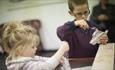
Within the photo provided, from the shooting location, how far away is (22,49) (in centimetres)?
103

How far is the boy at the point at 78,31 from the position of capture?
1.10 metres

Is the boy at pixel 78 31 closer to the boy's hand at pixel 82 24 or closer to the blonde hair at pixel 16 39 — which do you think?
the boy's hand at pixel 82 24

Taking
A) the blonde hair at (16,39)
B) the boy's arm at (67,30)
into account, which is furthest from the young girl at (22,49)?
the boy's arm at (67,30)

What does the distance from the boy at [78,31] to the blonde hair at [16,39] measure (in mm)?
141

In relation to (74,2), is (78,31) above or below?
below

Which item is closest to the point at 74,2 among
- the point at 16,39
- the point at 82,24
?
the point at 82,24

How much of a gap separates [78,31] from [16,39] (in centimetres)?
26

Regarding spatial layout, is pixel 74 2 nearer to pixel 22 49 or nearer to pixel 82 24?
pixel 82 24

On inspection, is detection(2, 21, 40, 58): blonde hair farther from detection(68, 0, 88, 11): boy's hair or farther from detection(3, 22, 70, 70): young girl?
detection(68, 0, 88, 11): boy's hair

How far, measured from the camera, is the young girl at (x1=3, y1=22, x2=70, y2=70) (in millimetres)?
1011

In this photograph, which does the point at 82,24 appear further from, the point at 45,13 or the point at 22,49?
the point at 22,49

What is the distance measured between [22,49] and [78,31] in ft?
0.80

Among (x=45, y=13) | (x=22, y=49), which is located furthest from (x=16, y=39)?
(x=45, y=13)

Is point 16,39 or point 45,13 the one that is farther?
point 45,13
